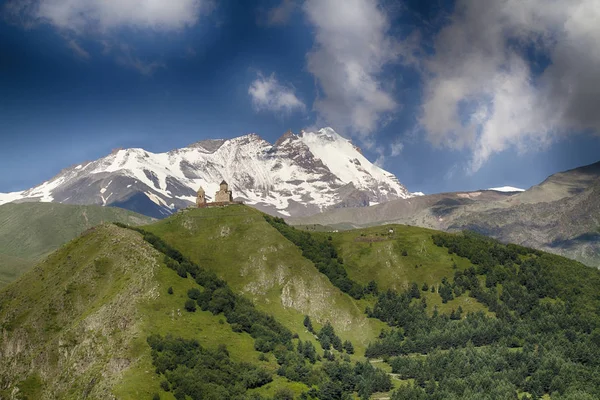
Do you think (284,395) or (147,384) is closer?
(147,384)

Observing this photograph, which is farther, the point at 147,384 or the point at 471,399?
the point at 471,399

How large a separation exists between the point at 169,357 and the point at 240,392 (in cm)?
2793

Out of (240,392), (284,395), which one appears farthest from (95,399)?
(284,395)

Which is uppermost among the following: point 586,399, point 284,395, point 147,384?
point 147,384

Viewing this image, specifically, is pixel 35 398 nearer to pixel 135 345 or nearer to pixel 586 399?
pixel 135 345

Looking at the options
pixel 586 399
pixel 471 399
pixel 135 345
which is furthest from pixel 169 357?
pixel 586 399

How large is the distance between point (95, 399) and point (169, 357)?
90.2 ft

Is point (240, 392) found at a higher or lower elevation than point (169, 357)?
→ lower

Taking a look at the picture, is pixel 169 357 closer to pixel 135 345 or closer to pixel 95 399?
pixel 135 345

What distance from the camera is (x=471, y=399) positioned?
199625 mm

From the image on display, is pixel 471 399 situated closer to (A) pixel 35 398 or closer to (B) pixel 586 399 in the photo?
(B) pixel 586 399

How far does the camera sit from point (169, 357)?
636 feet

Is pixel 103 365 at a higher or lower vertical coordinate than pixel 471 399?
higher

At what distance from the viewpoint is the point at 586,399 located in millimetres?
199500
